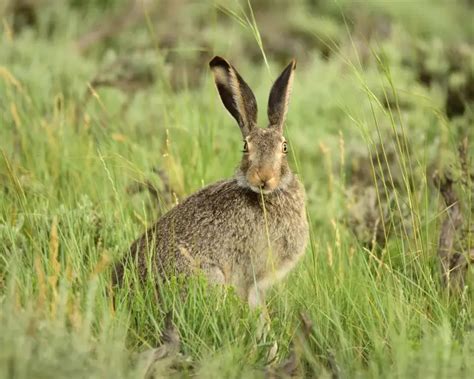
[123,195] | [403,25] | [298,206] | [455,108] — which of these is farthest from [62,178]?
[403,25]

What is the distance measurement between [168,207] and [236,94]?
1.18m

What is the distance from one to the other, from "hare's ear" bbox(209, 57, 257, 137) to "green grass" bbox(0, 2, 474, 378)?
200 mm

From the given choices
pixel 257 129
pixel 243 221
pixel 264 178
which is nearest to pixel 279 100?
pixel 257 129

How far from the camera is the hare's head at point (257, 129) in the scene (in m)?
5.22

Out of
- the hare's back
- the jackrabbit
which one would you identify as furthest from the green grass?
the hare's back

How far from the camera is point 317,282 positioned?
5.07 metres

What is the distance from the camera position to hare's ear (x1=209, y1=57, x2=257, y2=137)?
17.7ft

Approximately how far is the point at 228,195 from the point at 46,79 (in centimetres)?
291

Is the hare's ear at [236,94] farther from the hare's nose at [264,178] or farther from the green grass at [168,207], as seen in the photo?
the hare's nose at [264,178]

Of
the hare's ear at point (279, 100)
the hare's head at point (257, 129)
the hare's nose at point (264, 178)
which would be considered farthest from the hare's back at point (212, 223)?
the hare's ear at point (279, 100)

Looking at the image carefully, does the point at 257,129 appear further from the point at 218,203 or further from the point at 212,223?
the point at 212,223

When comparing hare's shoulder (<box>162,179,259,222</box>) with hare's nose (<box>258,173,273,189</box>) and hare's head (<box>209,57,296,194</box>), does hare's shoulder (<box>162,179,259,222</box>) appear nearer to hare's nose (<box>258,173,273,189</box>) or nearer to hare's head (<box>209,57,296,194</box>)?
hare's head (<box>209,57,296,194</box>)

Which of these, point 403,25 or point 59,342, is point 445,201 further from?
point 403,25

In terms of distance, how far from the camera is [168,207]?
6379 millimetres
